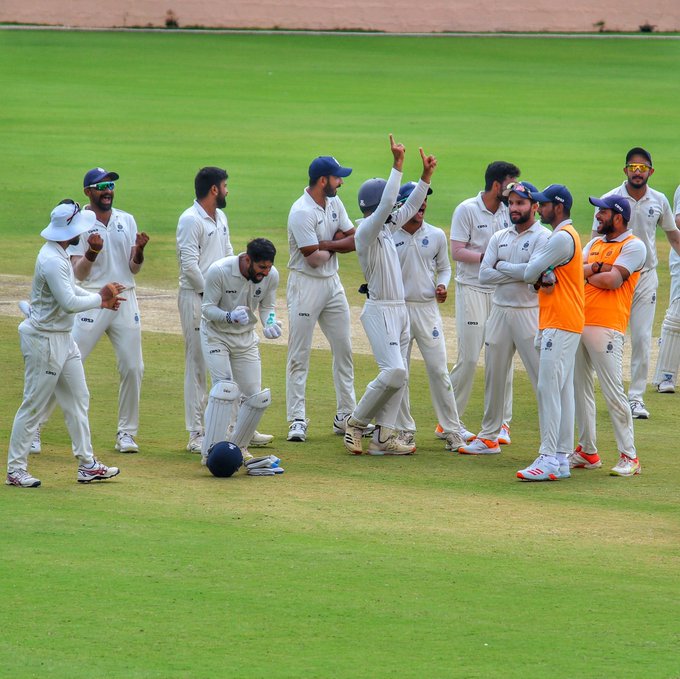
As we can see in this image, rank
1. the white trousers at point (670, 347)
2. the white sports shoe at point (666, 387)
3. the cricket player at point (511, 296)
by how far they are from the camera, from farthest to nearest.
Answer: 1. the white sports shoe at point (666, 387)
2. the white trousers at point (670, 347)
3. the cricket player at point (511, 296)

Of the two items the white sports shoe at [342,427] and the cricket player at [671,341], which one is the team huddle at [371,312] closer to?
the white sports shoe at [342,427]

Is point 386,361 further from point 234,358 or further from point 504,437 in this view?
point 504,437

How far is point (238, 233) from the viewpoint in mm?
23266

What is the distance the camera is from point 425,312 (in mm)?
12102

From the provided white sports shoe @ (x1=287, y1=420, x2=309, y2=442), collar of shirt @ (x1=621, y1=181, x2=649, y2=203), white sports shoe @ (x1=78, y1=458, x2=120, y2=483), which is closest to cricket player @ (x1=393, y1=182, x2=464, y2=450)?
white sports shoe @ (x1=287, y1=420, x2=309, y2=442)

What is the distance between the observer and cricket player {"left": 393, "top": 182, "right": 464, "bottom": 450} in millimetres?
12031

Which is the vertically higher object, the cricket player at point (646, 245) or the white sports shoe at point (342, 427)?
the cricket player at point (646, 245)

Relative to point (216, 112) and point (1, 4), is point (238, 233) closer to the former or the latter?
point (216, 112)

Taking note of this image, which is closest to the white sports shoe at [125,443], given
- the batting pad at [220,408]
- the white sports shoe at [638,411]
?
the batting pad at [220,408]

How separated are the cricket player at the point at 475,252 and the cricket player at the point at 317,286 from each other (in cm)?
97

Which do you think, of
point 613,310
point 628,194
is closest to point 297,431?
point 613,310

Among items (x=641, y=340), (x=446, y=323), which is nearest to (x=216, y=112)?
(x=446, y=323)

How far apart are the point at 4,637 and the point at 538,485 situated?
492 cm

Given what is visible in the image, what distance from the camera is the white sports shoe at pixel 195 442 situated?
1177cm
